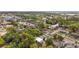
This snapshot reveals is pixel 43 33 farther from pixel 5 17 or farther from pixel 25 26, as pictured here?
pixel 5 17

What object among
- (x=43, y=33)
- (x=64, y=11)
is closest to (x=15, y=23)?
(x=43, y=33)
